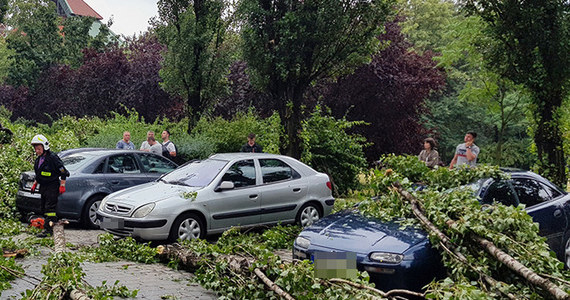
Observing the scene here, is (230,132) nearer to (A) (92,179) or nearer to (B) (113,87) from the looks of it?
(A) (92,179)

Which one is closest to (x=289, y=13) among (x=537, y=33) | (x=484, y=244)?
(x=537, y=33)

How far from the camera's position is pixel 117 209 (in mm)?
9805

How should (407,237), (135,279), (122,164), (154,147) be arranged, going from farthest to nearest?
(154,147) → (122,164) → (135,279) → (407,237)

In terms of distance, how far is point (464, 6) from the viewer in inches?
582

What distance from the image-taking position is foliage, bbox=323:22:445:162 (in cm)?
2411

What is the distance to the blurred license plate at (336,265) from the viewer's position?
602cm

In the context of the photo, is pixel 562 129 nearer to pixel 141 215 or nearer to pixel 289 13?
pixel 289 13

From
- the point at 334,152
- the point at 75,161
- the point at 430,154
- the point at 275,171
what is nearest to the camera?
the point at 275,171

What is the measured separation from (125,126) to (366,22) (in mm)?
8564

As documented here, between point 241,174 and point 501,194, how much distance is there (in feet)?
15.3

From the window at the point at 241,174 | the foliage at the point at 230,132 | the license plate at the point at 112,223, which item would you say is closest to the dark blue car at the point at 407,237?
the window at the point at 241,174

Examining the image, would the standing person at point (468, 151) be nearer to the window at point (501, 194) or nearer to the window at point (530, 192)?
the window at point (530, 192)

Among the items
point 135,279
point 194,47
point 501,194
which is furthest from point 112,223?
point 194,47

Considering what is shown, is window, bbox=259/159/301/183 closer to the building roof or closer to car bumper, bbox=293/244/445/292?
car bumper, bbox=293/244/445/292
